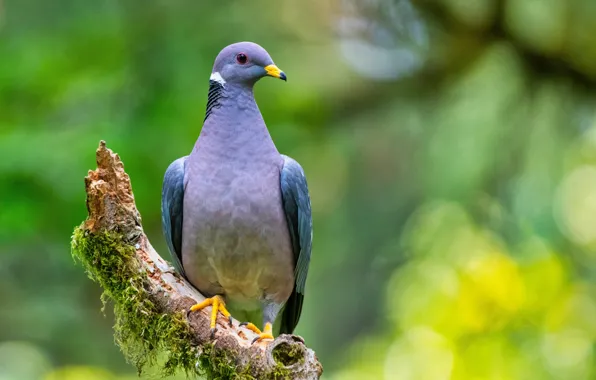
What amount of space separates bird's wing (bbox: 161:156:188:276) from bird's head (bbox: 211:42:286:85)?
604mm

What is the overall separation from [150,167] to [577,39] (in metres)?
4.12

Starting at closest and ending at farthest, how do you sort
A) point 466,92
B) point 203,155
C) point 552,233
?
point 203,155
point 552,233
point 466,92

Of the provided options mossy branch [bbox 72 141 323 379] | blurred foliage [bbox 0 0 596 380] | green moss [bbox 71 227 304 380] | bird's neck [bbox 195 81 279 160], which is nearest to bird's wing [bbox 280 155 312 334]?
bird's neck [bbox 195 81 279 160]

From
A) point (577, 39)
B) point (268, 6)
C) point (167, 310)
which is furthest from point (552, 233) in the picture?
point (167, 310)

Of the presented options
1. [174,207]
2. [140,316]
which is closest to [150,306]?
[140,316]

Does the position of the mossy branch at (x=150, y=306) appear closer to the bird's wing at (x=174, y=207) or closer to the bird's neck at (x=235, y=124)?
the bird's wing at (x=174, y=207)

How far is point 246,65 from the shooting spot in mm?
5328

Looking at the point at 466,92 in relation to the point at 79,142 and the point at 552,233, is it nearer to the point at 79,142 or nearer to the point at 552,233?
the point at 552,233

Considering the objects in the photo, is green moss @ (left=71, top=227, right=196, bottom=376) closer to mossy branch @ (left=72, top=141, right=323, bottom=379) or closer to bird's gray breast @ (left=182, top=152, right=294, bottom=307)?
mossy branch @ (left=72, top=141, right=323, bottom=379)

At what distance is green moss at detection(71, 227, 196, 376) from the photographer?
431cm

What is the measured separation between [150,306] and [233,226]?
71cm

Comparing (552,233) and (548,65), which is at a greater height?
(548,65)

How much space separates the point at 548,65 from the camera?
8.17 m

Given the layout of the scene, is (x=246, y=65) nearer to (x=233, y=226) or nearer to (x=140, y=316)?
(x=233, y=226)
